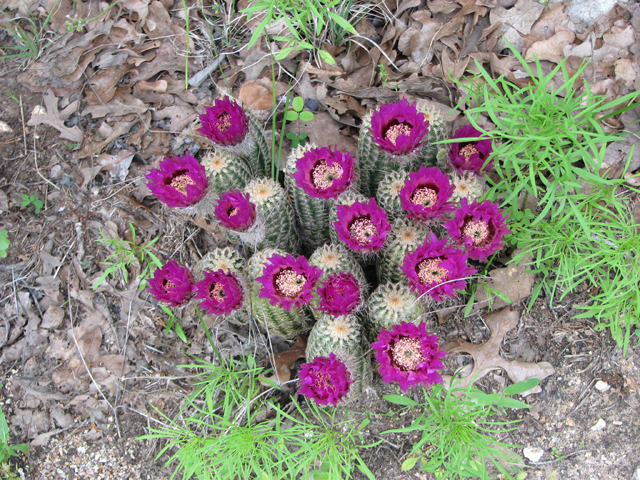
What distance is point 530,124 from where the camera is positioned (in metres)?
2.15

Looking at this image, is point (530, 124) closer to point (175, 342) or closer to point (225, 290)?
point (225, 290)

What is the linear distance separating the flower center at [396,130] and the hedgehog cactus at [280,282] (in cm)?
70

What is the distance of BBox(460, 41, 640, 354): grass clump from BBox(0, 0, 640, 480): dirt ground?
11.6 inches

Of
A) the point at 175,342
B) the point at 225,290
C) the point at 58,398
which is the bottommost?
the point at 58,398

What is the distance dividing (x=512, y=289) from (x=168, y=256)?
2037 mm

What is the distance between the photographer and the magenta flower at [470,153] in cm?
227

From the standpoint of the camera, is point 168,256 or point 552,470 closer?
point 552,470

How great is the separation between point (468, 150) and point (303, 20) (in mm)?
1311

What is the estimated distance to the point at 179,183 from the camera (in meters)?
2.31

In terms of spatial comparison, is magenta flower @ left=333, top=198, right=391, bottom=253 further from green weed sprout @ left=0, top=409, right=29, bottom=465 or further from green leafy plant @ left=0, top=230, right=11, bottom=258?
green leafy plant @ left=0, top=230, right=11, bottom=258

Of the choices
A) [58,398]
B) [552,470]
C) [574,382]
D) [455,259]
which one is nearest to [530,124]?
[455,259]

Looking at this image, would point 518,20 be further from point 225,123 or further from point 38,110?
point 38,110

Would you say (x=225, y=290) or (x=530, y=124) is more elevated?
(x=530, y=124)

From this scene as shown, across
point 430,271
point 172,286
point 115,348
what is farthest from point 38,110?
point 430,271
